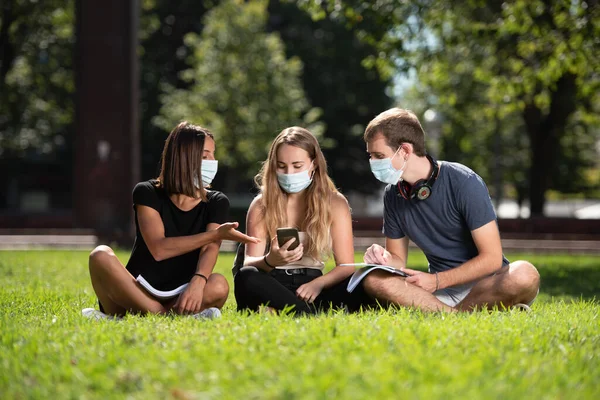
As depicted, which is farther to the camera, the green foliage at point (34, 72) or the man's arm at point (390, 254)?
the green foliage at point (34, 72)

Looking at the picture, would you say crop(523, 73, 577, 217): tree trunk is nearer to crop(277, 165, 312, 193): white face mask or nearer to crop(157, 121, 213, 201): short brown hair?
crop(277, 165, 312, 193): white face mask

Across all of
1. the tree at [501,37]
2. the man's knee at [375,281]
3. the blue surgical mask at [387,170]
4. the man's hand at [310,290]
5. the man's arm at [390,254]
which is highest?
the tree at [501,37]

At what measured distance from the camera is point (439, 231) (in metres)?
6.38

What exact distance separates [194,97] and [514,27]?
744 inches

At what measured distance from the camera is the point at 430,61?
1980 centimetres

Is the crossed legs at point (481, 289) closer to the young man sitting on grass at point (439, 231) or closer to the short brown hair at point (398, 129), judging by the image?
the young man sitting on grass at point (439, 231)

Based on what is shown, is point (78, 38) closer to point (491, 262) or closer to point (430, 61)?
point (430, 61)

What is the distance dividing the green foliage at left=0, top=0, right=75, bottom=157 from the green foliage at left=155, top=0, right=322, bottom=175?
17.7ft

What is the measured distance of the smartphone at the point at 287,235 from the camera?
5.88 metres

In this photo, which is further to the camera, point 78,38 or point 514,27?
point 78,38

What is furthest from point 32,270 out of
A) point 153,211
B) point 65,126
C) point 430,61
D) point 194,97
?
point 65,126

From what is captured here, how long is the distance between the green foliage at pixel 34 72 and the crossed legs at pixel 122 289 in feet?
91.9

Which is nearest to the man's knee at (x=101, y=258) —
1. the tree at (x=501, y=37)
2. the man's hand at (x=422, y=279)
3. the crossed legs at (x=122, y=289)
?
the crossed legs at (x=122, y=289)

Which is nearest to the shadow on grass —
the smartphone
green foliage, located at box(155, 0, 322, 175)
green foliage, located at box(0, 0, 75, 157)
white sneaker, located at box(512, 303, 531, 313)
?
white sneaker, located at box(512, 303, 531, 313)
